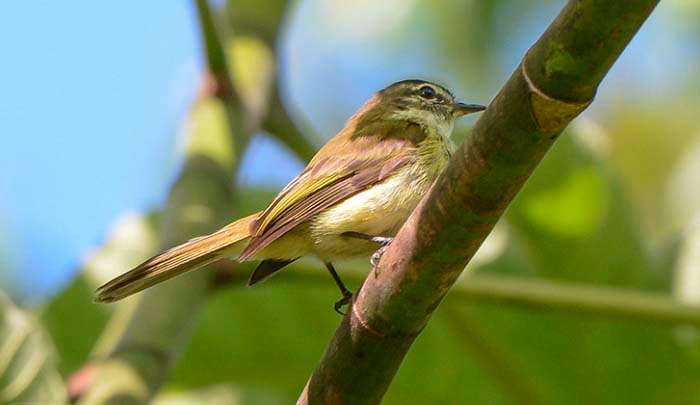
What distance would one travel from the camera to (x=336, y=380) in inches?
92.4

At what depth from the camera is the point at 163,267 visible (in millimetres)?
3488

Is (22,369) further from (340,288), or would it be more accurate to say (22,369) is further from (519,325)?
(519,325)

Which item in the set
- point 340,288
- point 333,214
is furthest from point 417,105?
point 340,288

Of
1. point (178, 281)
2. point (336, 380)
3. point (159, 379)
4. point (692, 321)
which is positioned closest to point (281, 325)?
point (178, 281)

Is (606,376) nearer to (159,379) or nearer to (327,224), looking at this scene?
(327,224)

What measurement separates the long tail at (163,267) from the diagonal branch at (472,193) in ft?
3.93

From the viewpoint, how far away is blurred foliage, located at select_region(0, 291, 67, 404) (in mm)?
3154

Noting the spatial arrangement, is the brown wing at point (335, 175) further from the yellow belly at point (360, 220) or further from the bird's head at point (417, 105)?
the bird's head at point (417, 105)

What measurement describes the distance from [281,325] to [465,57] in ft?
10.6

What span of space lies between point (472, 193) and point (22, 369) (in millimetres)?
1628

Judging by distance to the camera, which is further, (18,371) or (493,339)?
(493,339)

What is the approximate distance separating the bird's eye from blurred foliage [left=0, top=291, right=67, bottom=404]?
226 cm

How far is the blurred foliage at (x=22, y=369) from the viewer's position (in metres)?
3.15

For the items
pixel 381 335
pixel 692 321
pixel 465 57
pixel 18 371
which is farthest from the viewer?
pixel 465 57
